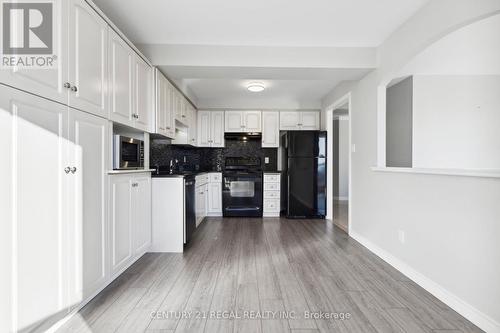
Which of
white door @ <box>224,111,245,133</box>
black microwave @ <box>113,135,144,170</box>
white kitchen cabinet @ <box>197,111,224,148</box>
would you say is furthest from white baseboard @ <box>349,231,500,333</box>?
white kitchen cabinet @ <box>197,111,224,148</box>

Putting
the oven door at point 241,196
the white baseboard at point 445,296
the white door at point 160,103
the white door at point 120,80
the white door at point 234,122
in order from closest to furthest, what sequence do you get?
the white baseboard at point 445,296
the white door at point 120,80
the white door at point 160,103
the oven door at point 241,196
the white door at point 234,122

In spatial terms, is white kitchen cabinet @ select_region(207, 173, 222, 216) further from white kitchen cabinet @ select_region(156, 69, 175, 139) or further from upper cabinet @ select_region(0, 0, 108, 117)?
upper cabinet @ select_region(0, 0, 108, 117)

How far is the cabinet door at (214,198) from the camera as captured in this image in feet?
15.8

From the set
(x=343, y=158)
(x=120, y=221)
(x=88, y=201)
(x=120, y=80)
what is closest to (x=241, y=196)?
(x=120, y=221)

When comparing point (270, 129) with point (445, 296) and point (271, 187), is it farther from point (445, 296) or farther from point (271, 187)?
point (445, 296)

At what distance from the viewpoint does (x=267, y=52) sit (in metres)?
2.80

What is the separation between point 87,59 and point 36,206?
104cm

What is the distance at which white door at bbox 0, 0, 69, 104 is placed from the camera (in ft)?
4.17

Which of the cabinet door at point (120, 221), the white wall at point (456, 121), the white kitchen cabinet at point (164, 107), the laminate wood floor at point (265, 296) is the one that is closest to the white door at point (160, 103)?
the white kitchen cabinet at point (164, 107)

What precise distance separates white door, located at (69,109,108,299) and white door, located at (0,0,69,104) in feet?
0.53

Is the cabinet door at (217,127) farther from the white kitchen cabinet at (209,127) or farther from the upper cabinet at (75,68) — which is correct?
the upper cabinet at (75,68)

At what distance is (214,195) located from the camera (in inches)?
190

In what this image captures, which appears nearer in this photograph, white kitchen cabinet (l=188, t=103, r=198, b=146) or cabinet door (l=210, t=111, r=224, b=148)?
white kitchen cabinet (l=188, t=103, r=198, b=146)

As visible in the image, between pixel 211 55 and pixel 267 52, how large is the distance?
25.5 inches
